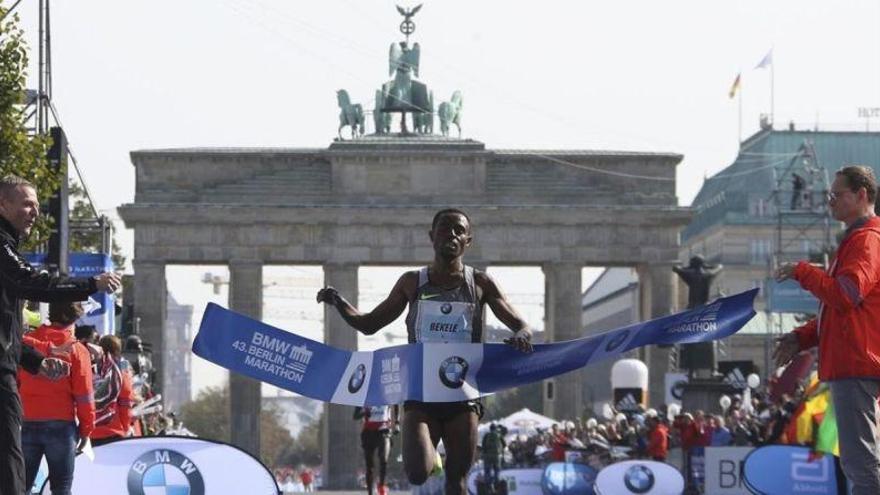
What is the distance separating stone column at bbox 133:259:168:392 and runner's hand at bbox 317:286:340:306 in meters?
78.7

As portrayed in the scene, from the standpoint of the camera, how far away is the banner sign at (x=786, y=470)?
2255 centimetres

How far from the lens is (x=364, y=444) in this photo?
29422 millimetres

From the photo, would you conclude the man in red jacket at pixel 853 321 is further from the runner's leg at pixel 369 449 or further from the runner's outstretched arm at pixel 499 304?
the runner's leg at pixel 369 449

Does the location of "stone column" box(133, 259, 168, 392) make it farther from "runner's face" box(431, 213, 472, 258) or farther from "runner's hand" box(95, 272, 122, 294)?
"runner's hand" box(95, 272, 122, 294)

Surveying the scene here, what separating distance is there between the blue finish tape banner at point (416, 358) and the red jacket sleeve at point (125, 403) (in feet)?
16.1

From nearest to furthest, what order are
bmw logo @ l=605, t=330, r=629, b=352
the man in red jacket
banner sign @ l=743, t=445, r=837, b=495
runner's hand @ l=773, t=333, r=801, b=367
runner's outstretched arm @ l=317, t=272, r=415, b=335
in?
the man in red jacket < runner's hand @ l=773, t=333, r=801, b=367 < runner's outstretched arm @ l=317, t=272, r=415, b=335 < bmw logo @ l=605, t=330, r=629, b=352 < banner sign @ l=743, t=445, r=837, b=495

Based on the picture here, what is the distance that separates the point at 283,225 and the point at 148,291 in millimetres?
5696

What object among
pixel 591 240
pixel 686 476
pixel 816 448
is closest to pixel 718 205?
pixel 591 240

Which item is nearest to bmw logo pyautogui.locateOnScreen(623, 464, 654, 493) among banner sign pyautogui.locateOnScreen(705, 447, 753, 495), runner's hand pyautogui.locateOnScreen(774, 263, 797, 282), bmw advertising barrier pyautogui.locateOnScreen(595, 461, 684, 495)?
bmw advertising barrier pyautogui.locateOnScreen(595, 461, 684, 495)

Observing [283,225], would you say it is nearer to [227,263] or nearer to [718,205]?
[227,263]

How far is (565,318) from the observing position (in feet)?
313

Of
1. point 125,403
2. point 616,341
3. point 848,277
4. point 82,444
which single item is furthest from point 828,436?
point 848,277

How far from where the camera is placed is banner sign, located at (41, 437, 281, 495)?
16.4m

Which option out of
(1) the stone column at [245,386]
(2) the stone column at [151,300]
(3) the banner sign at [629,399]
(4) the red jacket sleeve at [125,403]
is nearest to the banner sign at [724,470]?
(4) the red jacket sleeve at [125,403]
